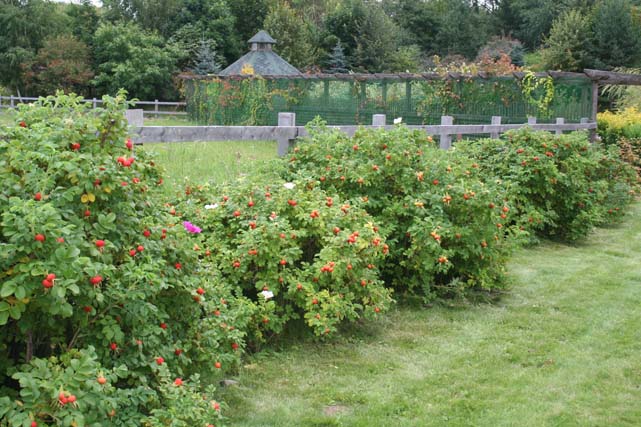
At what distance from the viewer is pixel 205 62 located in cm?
4166

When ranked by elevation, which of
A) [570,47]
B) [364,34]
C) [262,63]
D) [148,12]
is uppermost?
[148,12]

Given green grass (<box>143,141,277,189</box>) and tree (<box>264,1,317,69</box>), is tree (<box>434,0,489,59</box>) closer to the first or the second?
tree (<box>264,1,317,69</box>)

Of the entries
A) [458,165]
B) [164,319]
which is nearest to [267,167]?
[458,165]

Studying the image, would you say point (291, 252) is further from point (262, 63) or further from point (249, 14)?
point (249, 14)

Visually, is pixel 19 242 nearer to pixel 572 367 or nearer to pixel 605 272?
pixel 572 367

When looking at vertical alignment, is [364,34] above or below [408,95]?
→ above

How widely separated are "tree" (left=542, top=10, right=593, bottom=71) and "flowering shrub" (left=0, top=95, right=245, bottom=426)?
124ft

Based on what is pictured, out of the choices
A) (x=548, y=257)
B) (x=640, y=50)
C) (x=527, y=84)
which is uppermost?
(x=640, y=50)

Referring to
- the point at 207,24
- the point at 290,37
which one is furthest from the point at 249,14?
the point at 290,37

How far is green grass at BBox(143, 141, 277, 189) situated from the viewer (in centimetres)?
661

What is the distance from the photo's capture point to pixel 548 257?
8.17m

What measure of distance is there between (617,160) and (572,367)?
6932 millimetres

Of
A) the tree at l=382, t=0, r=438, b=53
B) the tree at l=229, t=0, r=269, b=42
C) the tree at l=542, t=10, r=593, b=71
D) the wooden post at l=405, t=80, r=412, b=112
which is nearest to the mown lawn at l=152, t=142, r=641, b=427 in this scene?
the wooden post at l=405, t=80, r=412, b=112

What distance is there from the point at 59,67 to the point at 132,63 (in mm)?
3653
